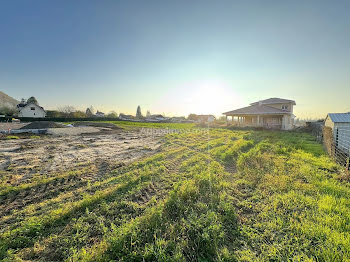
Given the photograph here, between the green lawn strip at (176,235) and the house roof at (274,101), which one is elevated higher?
the house roof at (274,101)

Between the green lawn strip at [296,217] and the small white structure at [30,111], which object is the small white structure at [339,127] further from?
the small white structure at [30,111]

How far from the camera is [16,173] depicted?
4.62 m

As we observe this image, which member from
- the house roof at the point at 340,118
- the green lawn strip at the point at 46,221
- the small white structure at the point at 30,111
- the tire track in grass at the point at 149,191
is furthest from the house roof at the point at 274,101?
the small white structure at the point at 30,111

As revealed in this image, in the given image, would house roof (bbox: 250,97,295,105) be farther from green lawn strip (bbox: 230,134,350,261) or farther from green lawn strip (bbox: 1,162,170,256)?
green lawn strip (bbox: 1,162,170,256)

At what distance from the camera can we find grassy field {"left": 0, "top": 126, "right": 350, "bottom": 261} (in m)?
2.00

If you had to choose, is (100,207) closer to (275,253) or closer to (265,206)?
(275,253)

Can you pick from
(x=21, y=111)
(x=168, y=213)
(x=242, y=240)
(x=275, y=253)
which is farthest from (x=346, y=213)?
(x=21, y=111)

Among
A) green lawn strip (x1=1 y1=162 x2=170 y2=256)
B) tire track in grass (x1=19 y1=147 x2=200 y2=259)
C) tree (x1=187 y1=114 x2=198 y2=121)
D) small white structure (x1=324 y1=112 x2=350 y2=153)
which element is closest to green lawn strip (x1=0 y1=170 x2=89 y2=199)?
green lawn strip (x1=1 y1=162 x2=170 y2=256)

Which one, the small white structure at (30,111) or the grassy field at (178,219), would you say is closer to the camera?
the grassy field at (178,219)

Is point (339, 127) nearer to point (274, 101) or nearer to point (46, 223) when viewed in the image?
point (46, 223)

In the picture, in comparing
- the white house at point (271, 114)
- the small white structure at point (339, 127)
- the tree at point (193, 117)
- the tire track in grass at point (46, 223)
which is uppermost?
the tree at point (193, 117)

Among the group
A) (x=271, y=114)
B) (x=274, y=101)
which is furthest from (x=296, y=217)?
(x=274, y=101)

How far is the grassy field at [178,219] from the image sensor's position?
2.00m

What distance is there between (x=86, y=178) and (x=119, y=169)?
1.06 meters
